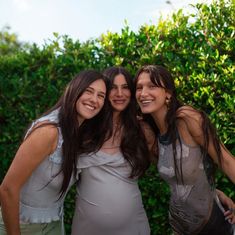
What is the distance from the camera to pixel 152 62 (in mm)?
4367

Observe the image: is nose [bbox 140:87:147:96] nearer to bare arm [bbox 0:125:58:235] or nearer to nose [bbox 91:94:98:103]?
nose [bbox 91:94:98:103]

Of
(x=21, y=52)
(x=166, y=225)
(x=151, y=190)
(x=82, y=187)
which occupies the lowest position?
(x=166, y=225)

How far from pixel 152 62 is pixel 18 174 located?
223 cm

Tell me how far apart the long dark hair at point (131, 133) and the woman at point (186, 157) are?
0.60 feet

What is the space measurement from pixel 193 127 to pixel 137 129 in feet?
2.02

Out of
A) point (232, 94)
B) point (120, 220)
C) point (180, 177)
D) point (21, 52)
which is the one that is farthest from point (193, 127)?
point (21, 52)

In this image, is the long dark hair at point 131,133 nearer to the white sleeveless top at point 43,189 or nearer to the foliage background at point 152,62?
the white sleeveless top at point 43,189

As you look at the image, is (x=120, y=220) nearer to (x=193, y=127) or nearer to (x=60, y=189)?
(x=60, y=189)

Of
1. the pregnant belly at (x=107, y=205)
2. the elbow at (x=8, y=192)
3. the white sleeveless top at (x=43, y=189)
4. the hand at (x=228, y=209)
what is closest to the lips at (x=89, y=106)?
the white sleeveless top at (x=43, y=189)

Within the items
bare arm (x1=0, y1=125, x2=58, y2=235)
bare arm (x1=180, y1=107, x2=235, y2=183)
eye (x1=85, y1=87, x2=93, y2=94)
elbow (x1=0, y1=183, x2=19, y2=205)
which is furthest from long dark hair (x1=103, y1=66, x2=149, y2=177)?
elbow (x1=0, y1=183, x2=19, y2=205)

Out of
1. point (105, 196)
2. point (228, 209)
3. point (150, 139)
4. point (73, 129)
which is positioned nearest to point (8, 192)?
point (73, 129)

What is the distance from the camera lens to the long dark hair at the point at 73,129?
2.71 m

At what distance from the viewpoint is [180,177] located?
286 cm

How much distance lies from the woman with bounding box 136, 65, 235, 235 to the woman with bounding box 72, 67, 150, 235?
20 cm
